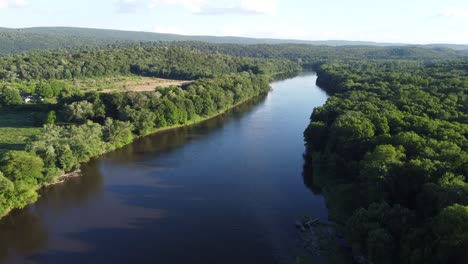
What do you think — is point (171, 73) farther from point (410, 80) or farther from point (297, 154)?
point (297, 154)

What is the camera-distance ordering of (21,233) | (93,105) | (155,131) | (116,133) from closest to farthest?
(21,233), (116,133), (93,105), (155,131)

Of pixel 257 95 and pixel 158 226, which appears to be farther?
pixel 257 95

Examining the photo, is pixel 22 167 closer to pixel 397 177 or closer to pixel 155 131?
pixel 155 131

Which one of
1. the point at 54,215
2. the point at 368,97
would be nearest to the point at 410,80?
the point at 368,97

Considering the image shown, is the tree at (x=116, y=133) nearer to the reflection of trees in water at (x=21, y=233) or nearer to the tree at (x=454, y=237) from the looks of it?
the reflection of trees in water at (x=21, y=233)

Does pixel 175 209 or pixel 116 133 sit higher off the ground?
pixel 116 133

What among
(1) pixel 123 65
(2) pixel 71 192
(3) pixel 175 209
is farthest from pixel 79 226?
(1) pixel 123 65

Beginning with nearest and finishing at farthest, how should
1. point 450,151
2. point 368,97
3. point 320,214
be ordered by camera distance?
point 450,151, point 320,214, point 368,97
